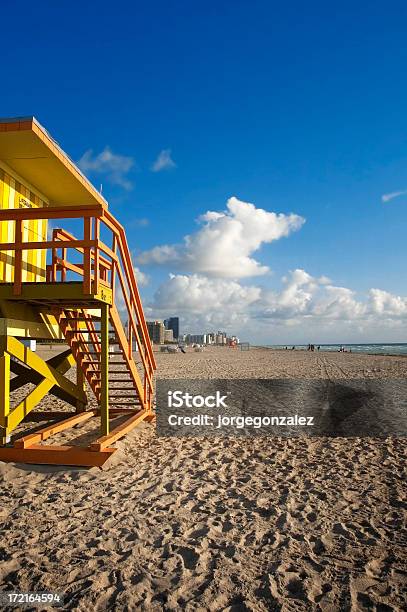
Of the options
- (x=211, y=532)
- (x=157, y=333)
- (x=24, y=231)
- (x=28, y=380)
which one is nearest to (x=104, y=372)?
(x=28, y=380)

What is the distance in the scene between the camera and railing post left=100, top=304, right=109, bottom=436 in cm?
719

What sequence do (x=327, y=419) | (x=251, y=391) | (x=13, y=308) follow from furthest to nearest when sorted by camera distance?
(x=251, y=391) → (x=327, y=419) → (x=13, y=308)

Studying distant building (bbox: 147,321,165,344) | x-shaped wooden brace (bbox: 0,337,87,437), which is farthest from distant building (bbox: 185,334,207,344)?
x-shaped wooden brace (bbox: 0,337,87,437)

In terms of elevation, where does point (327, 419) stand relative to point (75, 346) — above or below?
below

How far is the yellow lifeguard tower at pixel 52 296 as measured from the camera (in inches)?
271

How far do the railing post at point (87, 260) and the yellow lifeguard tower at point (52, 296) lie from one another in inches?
0.6

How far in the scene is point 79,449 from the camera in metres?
6.96

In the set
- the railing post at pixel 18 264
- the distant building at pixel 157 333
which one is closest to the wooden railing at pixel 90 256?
the railing post at pixel 18 264

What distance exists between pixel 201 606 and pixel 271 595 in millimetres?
580

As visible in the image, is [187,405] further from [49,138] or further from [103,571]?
[103,571]

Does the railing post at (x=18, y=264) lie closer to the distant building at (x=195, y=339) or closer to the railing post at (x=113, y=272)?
the railing post at (x=113, y=272)

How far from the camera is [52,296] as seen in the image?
6852mm

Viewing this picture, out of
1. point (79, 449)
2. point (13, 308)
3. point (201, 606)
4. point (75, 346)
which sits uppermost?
point (13, 308)

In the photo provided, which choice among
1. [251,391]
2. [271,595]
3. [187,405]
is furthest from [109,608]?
[251,391]
